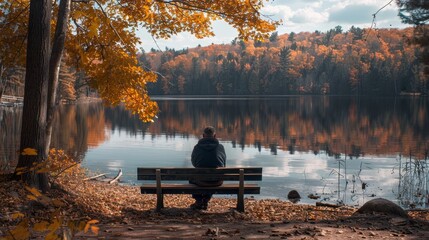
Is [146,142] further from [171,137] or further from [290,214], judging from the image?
[290,214]

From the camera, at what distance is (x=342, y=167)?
23.7m

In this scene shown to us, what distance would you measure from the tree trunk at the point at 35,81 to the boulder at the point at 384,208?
5.96m

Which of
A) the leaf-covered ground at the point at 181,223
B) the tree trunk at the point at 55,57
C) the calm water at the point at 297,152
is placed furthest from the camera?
the calm water at the point at 297,152

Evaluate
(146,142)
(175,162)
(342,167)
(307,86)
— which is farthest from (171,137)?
(307,86)

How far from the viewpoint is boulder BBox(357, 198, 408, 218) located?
8.81 meters

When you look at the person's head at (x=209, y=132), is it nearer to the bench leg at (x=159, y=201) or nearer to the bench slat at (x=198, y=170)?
the bench slat at (x=198, y=170)

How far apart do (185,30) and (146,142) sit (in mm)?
23404

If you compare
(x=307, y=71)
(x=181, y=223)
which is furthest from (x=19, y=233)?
(x=307, y=71)

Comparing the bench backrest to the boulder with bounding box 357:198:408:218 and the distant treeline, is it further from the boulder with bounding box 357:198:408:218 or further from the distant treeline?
the distant treeline

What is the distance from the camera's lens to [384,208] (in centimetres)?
902

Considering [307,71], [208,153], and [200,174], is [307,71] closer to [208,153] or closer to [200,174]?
[208,153]

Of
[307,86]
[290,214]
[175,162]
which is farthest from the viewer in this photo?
[307,86]

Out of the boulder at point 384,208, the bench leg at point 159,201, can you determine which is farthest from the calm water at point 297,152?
the boulder at point 384,208

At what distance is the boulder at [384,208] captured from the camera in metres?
8.81
